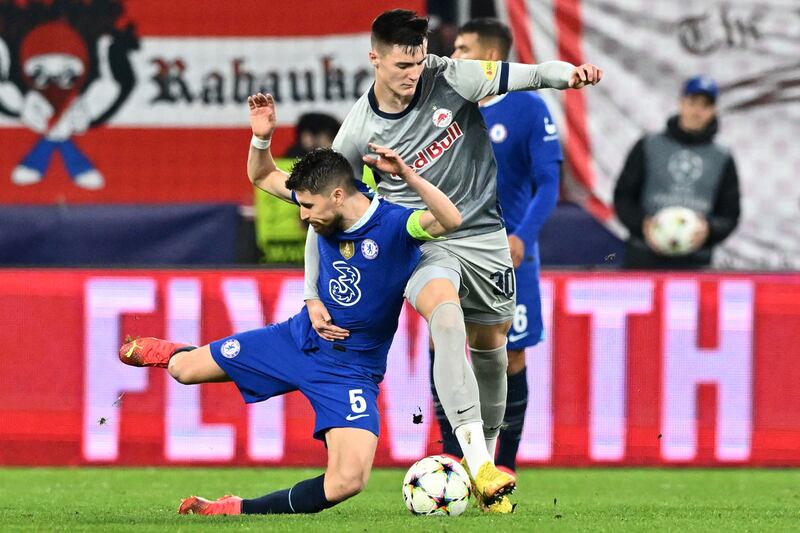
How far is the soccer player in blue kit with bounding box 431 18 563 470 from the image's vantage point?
26.7ft

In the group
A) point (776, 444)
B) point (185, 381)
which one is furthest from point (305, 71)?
point (185, 381)

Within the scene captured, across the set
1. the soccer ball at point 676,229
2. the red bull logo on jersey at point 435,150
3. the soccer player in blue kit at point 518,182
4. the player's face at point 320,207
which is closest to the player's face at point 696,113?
the soccer ball at point 676,229

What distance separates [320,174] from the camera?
6.60 meters

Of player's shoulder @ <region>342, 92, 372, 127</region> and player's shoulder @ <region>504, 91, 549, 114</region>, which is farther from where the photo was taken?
player's shoulder @ <region>504, 91, 549, 114</region>

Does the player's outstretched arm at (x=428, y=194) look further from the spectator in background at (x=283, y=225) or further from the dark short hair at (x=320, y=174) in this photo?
the spectator in background at (x=283, y=225)

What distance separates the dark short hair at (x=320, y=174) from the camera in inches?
260

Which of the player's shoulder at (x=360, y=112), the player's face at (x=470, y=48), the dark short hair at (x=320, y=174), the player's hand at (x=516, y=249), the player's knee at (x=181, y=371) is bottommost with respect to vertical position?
the player's knee at (x=181, y=371)

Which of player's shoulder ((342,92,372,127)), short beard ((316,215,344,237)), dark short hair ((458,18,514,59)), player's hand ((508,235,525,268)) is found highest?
dark short hair ((458,18,514,59))

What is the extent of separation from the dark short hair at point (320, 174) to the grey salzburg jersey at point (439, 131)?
13.5 inches

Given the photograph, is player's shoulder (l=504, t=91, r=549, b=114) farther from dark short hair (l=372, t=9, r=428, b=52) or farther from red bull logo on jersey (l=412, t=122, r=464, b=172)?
dark short hair (l=372, t=9, r=428, b=52)

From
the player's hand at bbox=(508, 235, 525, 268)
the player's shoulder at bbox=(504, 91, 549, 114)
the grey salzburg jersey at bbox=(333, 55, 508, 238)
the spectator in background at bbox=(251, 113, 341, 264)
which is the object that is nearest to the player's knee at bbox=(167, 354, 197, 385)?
the grey salzburg jersey at bbox=(333, 55, 508, 238)

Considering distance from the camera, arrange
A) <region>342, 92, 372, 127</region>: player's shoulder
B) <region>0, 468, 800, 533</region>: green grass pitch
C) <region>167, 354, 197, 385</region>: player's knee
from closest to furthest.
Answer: <region>0, 468, 800, 533</region>: green grass pitch → <region>167, 354, 197, 385</region>: player's knee → <region>342, 92, 372, 127</region>: player's shoulder

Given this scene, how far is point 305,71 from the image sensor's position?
11.6m

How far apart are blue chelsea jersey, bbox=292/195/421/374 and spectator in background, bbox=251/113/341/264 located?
4207mm
